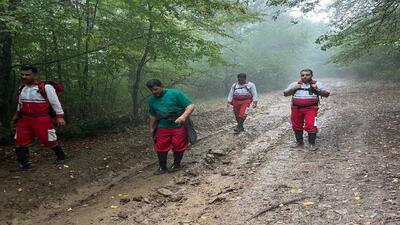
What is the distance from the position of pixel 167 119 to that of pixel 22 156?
9.07 feet

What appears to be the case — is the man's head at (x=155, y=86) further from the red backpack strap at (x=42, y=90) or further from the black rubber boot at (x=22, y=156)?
the black rubber boot at (x=22, y=156)

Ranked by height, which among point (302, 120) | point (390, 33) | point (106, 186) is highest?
point (390, 33)

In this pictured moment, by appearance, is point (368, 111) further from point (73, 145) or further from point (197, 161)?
point (73, 145)

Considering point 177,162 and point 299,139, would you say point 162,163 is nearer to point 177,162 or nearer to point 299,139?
point 177,162

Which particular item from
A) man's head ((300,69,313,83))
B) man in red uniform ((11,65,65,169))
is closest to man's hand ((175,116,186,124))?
man in red uniform ((11,65,65,169))

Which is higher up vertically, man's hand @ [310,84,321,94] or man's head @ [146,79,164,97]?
man's head @ [146,79,164,97]

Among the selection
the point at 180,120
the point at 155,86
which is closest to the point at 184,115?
the point at 180,120

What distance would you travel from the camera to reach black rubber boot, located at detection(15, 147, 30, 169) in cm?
731

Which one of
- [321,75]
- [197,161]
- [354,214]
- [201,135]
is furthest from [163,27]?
[321,75]

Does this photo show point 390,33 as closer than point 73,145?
No

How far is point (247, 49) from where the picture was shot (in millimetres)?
29438

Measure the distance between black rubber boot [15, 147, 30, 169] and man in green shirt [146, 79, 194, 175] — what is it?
2.39 meters

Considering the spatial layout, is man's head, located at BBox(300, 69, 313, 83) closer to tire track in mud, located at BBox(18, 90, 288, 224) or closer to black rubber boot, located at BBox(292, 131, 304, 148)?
black rubber boot, located at BBox(292, 131, 304, 148)

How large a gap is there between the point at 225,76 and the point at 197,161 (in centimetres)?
1769
